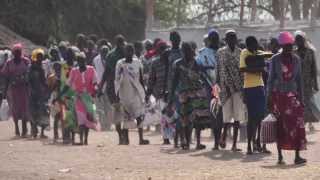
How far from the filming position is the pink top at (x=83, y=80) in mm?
14555

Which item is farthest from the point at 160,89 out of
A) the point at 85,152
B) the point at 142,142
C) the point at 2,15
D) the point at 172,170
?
the point at 2,15

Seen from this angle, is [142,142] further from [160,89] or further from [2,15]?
[2,15]

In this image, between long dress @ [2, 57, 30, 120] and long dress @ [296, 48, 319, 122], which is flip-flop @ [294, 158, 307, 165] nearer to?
long dress @ [296, 48, 319, 122]

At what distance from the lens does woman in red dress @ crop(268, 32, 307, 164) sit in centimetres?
1065

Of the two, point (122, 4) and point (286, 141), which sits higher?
point (122, 4)

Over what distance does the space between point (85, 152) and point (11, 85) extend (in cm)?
431

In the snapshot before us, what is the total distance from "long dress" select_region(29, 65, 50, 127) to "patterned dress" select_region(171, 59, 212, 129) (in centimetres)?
429

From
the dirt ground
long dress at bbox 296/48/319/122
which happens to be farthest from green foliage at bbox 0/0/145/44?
long dress at bbox 296/48/319/122

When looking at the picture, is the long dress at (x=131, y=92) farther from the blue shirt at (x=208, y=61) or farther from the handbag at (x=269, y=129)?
the handbag at (x=269, y=129)

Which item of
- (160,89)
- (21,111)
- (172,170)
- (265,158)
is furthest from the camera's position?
(21,111)

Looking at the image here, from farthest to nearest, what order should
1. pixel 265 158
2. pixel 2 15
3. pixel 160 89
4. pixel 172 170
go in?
1. pixel 2 15
2. pixel 160 89
3. pixel 265 158
4. pixel 172 170

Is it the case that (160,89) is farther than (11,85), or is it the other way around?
(11,85)

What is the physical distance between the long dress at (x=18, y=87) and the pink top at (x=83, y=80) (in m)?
2.12

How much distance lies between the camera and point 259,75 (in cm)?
1164
